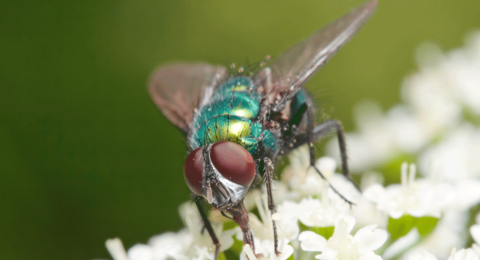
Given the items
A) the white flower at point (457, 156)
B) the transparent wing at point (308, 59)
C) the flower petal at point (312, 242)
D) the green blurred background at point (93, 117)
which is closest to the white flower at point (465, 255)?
the flower petal at point (312, 242)

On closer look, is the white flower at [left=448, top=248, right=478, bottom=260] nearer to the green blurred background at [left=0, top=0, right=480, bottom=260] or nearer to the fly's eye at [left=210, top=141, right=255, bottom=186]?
the fly's eye at [left=210, top=141, right=255, bottom=186]

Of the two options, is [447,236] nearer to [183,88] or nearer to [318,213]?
[318,213]

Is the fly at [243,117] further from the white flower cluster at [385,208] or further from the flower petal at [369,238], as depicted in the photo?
the flower petal at [369,238]

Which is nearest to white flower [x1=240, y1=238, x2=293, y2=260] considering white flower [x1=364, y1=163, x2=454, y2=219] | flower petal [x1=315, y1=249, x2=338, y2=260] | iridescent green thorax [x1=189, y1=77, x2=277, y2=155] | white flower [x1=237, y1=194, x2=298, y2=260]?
white flower [x1=237, y1=194, x2=298, y2=260]

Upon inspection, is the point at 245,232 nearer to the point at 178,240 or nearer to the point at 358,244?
the point at 358,244

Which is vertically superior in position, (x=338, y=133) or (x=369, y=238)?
(x=338, y=133)

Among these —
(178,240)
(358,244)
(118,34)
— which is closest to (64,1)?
(118,34)

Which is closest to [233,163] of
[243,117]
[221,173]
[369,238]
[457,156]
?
[221,173]
